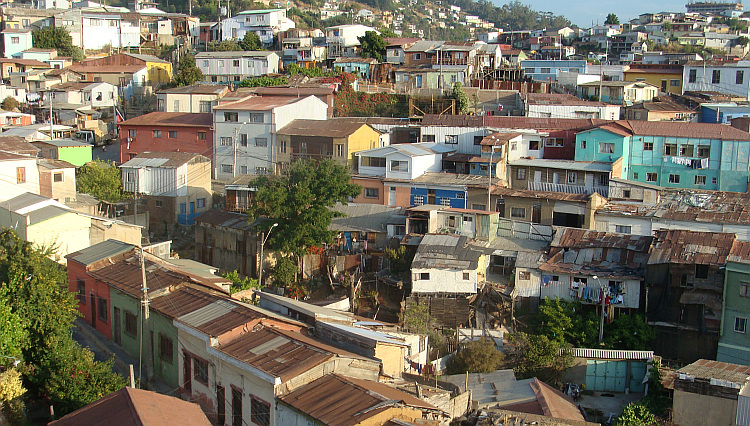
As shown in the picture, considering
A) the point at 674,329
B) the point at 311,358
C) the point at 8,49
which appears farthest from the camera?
the point at 8,49

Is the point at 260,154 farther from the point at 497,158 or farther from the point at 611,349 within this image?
the point at 611,349

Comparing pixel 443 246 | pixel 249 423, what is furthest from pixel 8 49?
pixel 249 423

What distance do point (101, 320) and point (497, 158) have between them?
52.9ft

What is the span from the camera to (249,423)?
1446 centimetres

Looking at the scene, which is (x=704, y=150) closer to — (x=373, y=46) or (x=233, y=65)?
(x=373, y=46)

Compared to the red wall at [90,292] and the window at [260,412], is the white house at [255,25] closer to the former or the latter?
the red wall at [90,292]

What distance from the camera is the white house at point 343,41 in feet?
173

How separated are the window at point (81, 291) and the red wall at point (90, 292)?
0.23 ft

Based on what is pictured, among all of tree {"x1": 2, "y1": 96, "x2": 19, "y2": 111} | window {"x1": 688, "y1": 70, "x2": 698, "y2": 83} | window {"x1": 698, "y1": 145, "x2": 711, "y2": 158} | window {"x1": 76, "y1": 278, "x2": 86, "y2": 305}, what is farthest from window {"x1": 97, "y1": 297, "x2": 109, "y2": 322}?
window {"x1": 688, "y1": 70, "x2": 698, "y2": 83}

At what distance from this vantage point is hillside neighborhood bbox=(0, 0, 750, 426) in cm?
1545

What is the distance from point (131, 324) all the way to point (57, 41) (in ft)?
144

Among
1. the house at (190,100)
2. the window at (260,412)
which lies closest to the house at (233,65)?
the house at (190,100)

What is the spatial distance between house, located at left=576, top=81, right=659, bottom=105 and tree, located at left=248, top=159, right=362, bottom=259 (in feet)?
61.9

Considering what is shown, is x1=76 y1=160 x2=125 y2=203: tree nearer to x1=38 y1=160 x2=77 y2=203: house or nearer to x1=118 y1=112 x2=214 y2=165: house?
x1=38 y1=160 x2=77 y2=203: house
